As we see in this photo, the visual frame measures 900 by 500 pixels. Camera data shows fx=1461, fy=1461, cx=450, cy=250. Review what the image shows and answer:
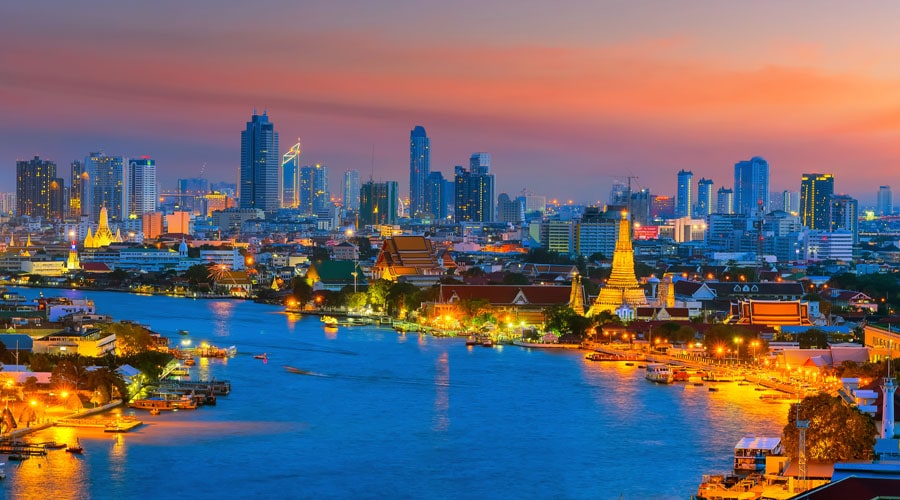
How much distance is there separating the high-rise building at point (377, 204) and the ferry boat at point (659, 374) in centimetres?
5933

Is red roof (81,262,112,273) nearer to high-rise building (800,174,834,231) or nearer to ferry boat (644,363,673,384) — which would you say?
ferry boat (644,363,673,384)

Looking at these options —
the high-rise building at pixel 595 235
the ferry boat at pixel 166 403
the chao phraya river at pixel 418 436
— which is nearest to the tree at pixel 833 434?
the chao phraya river at pixel 418 436

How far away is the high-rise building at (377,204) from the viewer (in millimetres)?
75375

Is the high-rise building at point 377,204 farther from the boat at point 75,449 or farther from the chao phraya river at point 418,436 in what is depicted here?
the boat at point 75,449

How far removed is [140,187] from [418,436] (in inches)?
2635

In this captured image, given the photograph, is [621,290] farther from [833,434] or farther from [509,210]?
[509,210]

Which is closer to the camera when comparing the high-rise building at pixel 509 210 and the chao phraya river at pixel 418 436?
the chao phraya river at pixel 418 436

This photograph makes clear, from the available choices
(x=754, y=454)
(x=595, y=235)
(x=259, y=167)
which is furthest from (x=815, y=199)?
(x=754, y=454)

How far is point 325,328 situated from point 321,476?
12.5 meters

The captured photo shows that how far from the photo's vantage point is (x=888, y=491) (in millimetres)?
7996

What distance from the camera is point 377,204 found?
75375 millimetres

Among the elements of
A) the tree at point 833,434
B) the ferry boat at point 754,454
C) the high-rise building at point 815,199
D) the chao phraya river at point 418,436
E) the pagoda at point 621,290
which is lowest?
the chao phraya river at point 418,436

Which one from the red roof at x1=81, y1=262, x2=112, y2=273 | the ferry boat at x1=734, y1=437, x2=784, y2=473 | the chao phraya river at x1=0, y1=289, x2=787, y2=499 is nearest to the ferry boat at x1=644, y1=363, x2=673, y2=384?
the chao phraya river at x1=0, y1=289, x2=787, y2=499

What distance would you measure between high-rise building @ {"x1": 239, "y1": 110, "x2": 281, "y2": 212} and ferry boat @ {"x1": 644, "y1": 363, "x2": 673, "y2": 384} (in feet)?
222
